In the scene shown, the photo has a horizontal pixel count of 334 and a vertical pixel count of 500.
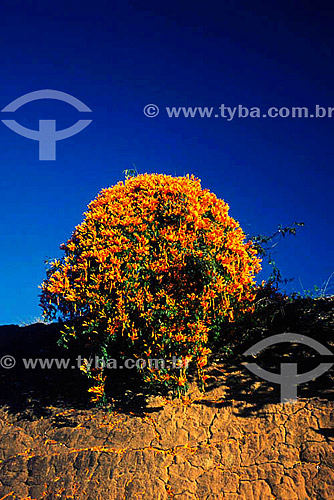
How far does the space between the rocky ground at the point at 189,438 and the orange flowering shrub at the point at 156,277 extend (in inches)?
24.0

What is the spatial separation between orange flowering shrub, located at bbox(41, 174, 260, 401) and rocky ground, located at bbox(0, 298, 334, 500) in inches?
24.0

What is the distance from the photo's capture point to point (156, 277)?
6.90m

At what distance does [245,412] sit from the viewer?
6.81 m

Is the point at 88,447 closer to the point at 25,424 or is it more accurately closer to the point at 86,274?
the point at 25,424

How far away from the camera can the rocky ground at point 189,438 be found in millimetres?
5902

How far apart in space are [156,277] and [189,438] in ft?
8.49

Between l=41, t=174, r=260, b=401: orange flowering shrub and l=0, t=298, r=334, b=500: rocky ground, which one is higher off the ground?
l=41, t=174, r=260, b=401: orange flowering shrub

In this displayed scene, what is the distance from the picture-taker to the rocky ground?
5902mm

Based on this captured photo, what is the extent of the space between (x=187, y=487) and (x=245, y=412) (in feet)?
5.01

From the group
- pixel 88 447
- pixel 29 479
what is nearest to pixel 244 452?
pixel 88 447

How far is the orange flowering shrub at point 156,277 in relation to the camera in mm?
6844

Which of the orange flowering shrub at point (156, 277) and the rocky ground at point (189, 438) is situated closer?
the rocky ground at point (189, 438)

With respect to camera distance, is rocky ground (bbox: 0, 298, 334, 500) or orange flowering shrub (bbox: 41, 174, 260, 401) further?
orange flowering shrub (bbox: 41, 174, 260, 401)

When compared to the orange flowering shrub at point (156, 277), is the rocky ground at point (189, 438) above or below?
below
